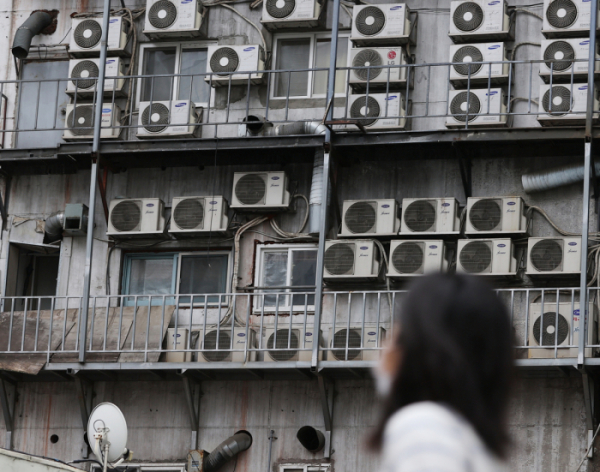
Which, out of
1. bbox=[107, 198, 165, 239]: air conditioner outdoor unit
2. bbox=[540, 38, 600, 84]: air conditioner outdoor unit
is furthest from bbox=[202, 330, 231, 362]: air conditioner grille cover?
bbox=[540, 38, 600, 84]: air conditioner outdoor unit

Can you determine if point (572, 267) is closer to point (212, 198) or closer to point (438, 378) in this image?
point (212, 198)

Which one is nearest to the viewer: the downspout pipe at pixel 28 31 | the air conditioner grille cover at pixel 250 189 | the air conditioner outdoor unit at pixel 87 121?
the air conditioner grille cover at pixel 250 189

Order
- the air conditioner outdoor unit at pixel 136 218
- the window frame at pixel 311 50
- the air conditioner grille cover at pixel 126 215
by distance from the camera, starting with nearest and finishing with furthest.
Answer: the air conditioner outdoor unit at pixel 136 218 < the air conditioner grille cover at pixel 126 215 < the window frame at pixel 311 50

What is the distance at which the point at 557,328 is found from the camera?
47.1 feet

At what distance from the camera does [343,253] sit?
50.8 ft

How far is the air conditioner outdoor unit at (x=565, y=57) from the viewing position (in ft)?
49.7

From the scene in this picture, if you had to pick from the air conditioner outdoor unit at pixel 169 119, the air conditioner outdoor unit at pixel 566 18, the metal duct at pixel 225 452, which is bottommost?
the metal duct at pixel 225 452

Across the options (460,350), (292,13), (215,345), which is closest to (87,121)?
(292,13)

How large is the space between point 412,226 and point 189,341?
10.7 ft

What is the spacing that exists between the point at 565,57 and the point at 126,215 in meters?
6.30

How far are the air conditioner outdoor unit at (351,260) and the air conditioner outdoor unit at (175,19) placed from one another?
12.6 feet

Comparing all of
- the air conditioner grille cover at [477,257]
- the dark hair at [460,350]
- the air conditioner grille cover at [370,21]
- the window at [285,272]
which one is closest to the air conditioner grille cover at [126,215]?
the window at [285,272]

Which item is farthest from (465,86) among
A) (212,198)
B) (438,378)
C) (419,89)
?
(438,378)

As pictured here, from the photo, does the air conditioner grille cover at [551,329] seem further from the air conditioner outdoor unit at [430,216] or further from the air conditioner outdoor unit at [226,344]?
the air conditioner outdoor unit at [226,344]
